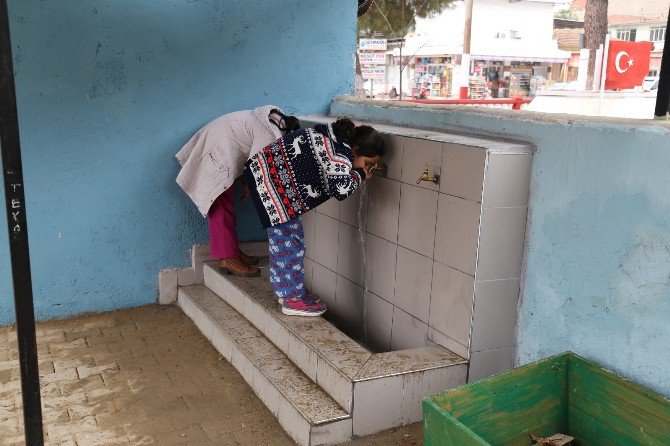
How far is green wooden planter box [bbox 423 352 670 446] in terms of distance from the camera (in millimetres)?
2125

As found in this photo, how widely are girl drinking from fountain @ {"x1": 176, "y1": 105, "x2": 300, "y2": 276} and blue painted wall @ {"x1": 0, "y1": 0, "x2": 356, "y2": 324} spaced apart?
0.30 m

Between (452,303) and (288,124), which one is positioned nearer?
(452,303)

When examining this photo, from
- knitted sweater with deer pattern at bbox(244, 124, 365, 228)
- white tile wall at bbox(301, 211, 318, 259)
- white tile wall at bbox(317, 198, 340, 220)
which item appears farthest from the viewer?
white tile wall at bbox(301, 211, 318, 259)

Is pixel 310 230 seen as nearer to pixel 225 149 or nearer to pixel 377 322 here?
pixel 225 149

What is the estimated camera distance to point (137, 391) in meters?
3.22

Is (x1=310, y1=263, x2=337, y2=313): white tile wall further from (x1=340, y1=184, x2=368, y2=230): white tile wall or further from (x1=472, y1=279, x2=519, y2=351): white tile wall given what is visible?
(x1=472, y1=279, x2=519, y2=351): white tile wall

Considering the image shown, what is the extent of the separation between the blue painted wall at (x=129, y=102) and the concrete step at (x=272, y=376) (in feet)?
1.99

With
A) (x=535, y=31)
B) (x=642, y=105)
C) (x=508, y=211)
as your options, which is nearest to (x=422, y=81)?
(x=535, y=31)

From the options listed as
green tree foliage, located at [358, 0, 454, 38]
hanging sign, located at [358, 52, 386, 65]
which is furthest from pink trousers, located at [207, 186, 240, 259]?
green tree foliage, located at [358, 0, 454, 38]

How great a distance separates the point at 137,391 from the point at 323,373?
109cm

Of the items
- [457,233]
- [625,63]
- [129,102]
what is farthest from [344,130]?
[625,63]

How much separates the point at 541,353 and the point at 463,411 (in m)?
0.66

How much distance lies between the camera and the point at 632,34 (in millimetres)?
10906

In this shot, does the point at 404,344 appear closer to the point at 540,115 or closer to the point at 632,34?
the point at 540,115
